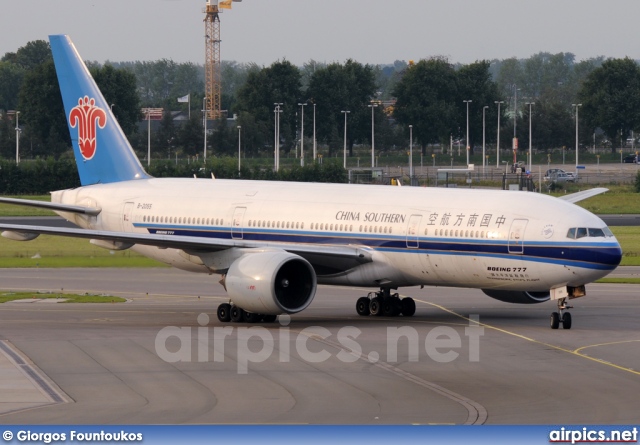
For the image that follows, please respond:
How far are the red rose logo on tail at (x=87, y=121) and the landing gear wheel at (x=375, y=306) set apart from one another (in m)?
14.3

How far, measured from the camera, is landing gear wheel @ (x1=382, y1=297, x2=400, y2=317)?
39.8 metres

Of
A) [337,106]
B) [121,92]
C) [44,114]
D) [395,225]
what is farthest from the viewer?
[337,106]

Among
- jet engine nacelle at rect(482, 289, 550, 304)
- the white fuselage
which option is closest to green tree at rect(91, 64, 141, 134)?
the white fuselage

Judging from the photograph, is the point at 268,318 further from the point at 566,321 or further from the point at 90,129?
the point at 90,129

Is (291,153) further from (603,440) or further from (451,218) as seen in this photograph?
(603,440)

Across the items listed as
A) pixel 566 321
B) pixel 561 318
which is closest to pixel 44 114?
pixel 561 318

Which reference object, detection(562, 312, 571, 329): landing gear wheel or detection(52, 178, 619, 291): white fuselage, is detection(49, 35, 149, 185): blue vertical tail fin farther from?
detection(562, 312, 571, 329): landing gear wheel

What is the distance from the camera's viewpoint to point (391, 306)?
39.8m

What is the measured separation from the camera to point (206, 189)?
1699 inches

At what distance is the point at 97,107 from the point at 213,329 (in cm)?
1492

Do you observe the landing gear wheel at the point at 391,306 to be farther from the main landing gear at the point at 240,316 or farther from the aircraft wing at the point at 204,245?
the main landing gear at the point at 240,316

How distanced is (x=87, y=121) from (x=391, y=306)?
1578 centimetres

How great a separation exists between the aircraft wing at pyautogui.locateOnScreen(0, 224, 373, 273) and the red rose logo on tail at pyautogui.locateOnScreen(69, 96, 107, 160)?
31.4ft

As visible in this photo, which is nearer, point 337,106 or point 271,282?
point 271,282
